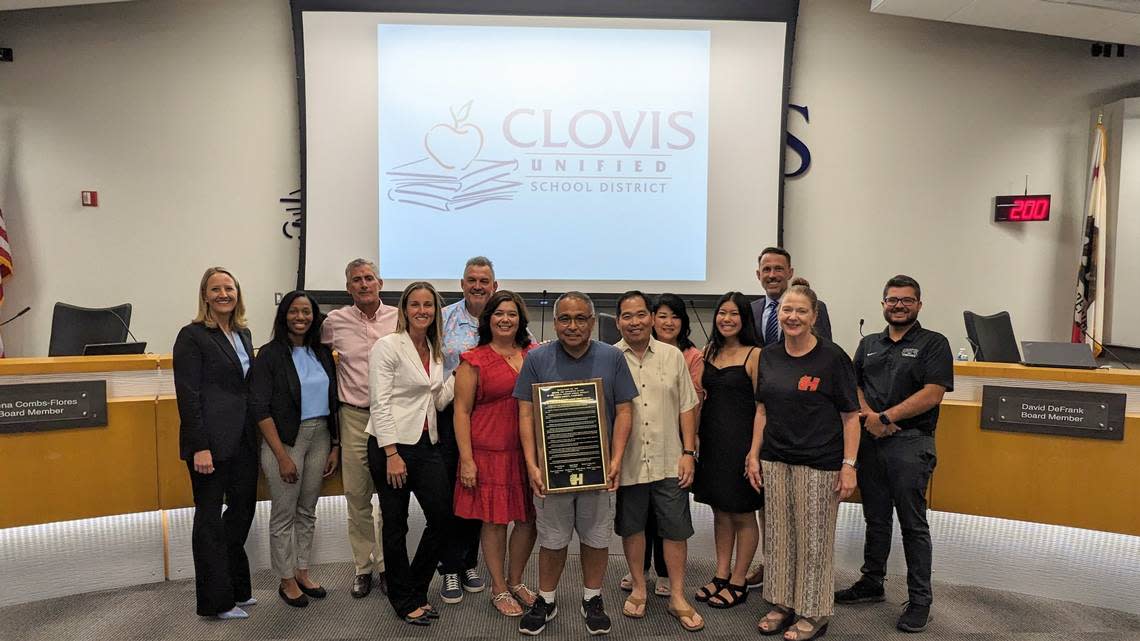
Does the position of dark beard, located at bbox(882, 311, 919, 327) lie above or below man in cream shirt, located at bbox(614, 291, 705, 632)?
above

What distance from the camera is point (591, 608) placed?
9.98 feet

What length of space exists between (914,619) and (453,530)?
2.11 m

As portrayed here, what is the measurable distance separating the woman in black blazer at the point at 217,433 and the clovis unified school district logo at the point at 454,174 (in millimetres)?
2744

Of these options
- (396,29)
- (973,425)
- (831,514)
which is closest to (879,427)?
(831,514)

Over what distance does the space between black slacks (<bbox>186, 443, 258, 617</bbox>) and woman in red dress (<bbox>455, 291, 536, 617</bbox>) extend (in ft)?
3.11

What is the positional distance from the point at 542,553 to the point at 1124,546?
9.23ft

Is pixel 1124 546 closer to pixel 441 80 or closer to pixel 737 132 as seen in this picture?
pixel 737 132

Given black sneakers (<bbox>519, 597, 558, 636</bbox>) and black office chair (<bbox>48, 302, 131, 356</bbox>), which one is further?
black office chair (<bbox>48, 302, 131, 356</bbox>)

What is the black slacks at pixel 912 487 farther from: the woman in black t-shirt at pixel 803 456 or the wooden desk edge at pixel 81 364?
the wooden desk edge at pixel 81 364

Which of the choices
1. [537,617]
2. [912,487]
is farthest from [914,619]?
[537,617]

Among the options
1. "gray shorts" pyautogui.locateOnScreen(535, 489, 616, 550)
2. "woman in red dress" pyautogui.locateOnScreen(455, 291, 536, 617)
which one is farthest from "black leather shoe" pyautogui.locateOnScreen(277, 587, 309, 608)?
"gray shorts" pyautogui.locateOnScreen(535, 489, 616, 550)

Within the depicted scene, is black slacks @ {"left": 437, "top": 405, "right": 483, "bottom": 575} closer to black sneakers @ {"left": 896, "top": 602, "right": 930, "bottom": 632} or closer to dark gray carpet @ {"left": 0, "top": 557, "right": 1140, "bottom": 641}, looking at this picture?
dark gray carpet @ {"left": 0, "top": 557, "right": 1140, "bottom": 641}

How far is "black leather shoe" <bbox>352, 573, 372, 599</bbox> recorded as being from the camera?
334 cm

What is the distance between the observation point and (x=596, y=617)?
9.89 ft
